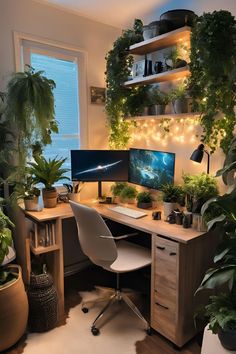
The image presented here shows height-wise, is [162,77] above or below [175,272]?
above

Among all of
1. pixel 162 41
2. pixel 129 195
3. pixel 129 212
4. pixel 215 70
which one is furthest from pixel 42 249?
pixel 162 41

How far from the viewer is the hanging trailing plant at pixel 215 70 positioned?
1.77 m

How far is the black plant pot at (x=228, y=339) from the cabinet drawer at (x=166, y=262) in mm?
467

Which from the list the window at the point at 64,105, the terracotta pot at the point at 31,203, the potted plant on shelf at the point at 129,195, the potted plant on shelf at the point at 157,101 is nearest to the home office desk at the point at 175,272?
the terracotta pot at the point at 31,203

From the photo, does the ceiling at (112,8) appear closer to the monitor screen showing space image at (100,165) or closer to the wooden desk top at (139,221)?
the monitor screen showing space image at (100,165)

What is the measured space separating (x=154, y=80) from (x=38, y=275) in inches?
73.9

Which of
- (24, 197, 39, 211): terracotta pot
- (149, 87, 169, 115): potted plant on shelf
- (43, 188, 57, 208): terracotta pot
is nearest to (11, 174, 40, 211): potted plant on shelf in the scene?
(24, 197, 39, 211): terracotta pot

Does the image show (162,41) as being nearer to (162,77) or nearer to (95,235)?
(162,77)

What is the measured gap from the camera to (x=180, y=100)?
216cm

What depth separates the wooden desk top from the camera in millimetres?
1802

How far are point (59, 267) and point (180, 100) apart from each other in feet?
5.44

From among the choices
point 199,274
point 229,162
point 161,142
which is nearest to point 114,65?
point 161,142

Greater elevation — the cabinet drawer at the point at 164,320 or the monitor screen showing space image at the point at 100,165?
the monitor screen showing space image at the point at 100,165

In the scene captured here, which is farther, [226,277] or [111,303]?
[111,303]
